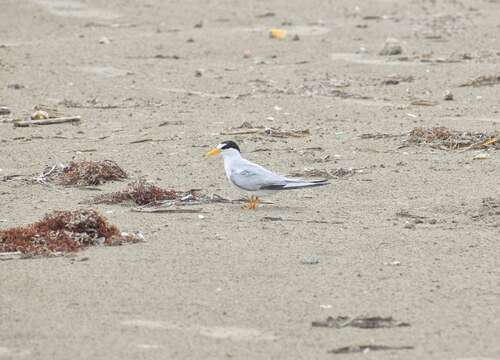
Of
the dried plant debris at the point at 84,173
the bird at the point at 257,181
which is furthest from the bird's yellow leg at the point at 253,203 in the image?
the dried plant debris at the point at 84,173

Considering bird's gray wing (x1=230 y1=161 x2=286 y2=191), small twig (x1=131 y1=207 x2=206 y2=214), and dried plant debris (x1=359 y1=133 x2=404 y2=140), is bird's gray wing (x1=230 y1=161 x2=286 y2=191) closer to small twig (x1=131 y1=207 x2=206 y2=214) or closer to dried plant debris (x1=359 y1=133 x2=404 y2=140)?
small twig (x1=131 y1=207 x2=206 y2=214)

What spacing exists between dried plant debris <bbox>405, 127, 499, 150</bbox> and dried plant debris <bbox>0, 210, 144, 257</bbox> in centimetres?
390

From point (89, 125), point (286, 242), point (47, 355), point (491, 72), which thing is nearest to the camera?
point (47, 355)

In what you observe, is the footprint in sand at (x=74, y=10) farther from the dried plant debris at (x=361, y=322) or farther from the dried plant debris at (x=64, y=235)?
the dried plant debris at (x=361, y=322)

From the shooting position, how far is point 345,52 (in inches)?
627

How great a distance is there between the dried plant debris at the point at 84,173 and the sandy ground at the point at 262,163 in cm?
14

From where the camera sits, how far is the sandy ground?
20.1 feet

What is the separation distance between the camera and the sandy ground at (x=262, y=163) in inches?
241

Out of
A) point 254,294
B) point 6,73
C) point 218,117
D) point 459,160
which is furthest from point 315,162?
point 6,73

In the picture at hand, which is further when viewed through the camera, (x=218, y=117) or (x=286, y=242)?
(x=218, y=117)

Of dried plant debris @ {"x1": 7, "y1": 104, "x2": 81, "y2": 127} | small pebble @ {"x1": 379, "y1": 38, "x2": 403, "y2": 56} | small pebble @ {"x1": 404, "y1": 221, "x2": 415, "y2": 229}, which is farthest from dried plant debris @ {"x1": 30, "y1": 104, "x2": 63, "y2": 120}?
small pebble @ {"x1": 404, "y1": 221, "x2": 415, "y2": 229}

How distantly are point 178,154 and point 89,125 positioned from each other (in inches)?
71.2

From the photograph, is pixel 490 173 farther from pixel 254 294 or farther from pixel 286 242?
pixel 254 294

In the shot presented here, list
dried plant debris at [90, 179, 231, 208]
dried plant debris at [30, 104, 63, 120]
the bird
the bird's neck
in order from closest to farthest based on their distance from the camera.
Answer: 1. the bird
2. dried plant debris at [90, 179, 231, 208]
3. the bird's neck
4. dried plant debris at [30, 104, 63, 120]
